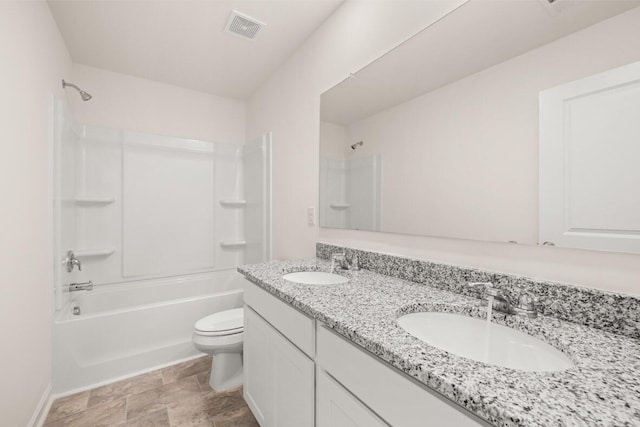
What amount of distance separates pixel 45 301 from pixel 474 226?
7.96ft

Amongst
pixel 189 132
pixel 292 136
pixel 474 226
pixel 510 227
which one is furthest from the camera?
Answer: pixel 189 132

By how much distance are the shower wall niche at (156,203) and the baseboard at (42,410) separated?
541 mm

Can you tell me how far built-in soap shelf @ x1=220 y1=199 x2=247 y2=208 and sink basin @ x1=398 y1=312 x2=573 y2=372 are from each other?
2502 mm

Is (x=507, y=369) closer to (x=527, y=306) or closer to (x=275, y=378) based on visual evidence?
(x=527, y=306)

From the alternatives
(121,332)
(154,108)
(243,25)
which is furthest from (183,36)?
(121,332)

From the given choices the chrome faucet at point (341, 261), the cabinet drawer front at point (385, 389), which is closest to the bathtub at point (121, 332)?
the chrome faucet at point (341, 261)

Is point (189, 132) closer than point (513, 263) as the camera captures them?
No

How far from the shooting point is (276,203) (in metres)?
2.47

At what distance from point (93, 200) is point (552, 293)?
3.08m

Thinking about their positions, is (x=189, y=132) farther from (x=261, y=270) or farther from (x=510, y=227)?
(x=510, y=227)

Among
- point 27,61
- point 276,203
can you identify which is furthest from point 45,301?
point 276,203

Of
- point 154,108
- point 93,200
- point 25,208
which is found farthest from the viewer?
point 154,108

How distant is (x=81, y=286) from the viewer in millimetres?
2252

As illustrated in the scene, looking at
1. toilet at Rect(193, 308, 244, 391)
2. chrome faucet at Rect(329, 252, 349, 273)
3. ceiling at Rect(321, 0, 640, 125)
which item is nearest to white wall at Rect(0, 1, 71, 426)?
toilet at Rect(193, 308, 244, 391)
